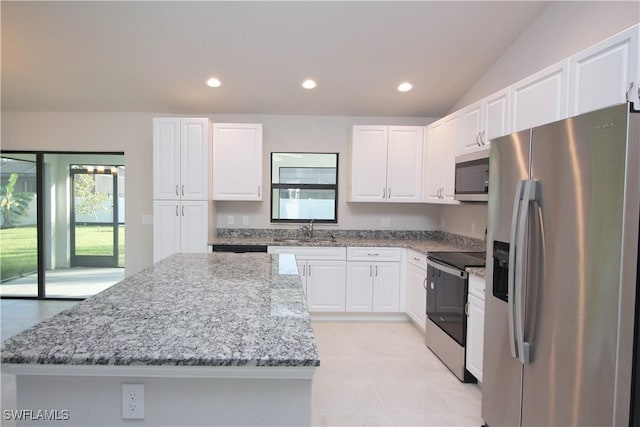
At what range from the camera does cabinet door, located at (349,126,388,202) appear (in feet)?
13.9

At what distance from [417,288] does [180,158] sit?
2.93m

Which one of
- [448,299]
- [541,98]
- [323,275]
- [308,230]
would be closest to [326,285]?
[323,275]

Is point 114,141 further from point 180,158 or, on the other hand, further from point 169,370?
point 169,370

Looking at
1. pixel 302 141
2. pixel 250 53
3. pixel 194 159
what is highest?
pixel 250 53

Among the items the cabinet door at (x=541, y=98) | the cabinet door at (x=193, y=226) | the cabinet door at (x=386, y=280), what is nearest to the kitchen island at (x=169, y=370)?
the cabinet door at (x=541, y=98)

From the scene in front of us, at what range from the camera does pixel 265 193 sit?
179 inches

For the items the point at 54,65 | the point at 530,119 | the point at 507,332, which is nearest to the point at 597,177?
the point at 507,332

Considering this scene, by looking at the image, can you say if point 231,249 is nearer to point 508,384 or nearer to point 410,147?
point 410,147

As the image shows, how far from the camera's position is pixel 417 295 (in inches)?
147

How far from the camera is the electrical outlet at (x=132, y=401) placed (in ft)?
3.51

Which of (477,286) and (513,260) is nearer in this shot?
(513,260)

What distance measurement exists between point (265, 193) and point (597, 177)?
11.9 ft

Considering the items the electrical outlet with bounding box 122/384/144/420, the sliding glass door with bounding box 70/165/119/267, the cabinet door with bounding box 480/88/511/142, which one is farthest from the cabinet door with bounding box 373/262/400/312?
the sliding glass door with bounding box 70/165/119/267

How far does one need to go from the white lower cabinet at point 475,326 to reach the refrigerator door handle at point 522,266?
0.75m
